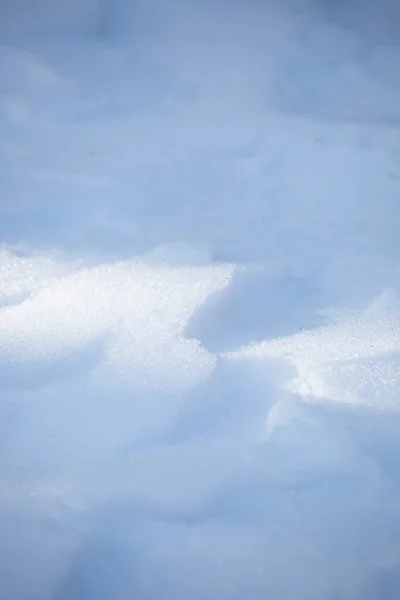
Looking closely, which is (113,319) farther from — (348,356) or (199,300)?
(348,356)

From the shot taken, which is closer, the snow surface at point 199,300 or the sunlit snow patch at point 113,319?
the snow surface at point 199,300

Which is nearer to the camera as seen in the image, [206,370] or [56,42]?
[206,370]

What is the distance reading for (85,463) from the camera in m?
0.74

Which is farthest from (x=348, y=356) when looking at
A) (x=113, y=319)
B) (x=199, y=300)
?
(x=113, y=319)

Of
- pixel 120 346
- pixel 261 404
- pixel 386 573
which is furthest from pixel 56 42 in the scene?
pixel 386 573

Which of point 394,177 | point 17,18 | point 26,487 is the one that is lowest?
point 26,487

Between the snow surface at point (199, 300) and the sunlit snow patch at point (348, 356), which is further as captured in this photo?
the sunlit snow patch at point (348, 356)

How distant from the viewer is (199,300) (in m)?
0.92

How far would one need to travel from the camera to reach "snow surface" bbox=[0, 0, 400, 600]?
2.24 feet

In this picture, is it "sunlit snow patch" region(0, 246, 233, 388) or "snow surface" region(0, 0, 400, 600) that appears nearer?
"snow surface" region(0, 0, 400, 600)

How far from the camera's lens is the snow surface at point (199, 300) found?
68cm

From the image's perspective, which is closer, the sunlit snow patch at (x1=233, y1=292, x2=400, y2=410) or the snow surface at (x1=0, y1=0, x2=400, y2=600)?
the snow surface at (x1=0, y1=0, x2=400, y2=600)

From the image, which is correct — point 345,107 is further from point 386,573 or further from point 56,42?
point 386,573

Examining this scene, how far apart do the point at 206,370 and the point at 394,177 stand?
1.74 feet
